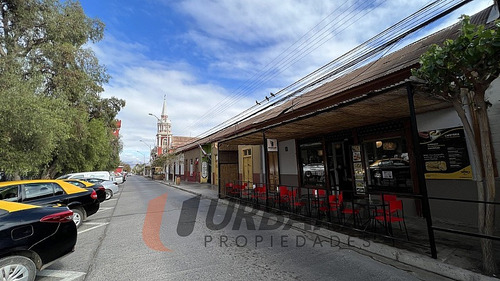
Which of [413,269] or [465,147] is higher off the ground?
[465,147]

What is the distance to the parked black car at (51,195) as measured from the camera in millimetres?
6102

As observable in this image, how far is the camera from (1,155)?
9.61 m

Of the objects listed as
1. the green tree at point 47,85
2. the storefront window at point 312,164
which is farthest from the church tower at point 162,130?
the storefront window at point 312,164

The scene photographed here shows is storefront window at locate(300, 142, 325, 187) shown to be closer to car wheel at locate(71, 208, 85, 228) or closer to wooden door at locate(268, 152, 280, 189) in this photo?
wooden door at locate(268, 152, 280, 189)

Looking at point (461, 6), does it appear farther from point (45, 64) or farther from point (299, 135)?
point (45, 64)

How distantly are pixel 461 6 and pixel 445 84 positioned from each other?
8.62ft

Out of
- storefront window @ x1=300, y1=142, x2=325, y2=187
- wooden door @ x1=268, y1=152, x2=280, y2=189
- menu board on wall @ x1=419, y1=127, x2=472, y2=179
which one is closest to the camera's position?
menu board on wall @ x1=419, y1=127, x2=472, y2=179

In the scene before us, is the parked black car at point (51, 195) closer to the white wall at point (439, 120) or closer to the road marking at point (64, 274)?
the road marking at point (64, 274)

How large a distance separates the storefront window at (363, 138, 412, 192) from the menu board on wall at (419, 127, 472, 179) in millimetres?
627

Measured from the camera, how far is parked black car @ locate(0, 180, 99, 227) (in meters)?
6.10

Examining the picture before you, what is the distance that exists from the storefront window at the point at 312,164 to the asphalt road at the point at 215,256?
3.94 metres

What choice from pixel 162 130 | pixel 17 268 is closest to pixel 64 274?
pixel 17 268

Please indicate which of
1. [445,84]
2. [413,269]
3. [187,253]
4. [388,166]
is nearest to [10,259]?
[187,253]

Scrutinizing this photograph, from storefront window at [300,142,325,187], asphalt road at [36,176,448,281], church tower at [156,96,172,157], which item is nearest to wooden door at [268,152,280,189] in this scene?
storefront window at [300,142,325,187]
